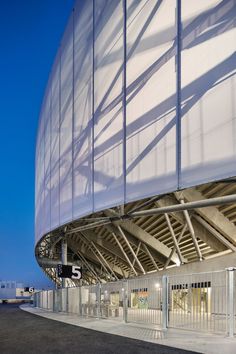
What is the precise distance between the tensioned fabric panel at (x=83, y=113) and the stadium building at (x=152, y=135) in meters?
0.06

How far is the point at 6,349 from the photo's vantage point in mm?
9406

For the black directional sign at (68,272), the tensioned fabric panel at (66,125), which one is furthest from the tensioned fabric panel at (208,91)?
the black directional sign at (68,272)

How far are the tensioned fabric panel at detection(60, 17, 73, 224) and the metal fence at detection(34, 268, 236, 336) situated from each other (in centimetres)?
888

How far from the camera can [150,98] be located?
53.1 ft

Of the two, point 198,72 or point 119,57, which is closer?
point 198,72

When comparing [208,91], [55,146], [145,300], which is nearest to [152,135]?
[208,91]

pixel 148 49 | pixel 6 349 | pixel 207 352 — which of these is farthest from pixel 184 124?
pixel 6 349

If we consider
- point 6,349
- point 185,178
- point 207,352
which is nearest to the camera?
point 207,352

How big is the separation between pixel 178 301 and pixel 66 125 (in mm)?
15490

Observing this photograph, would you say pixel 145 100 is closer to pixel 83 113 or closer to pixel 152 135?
pixel 152 135

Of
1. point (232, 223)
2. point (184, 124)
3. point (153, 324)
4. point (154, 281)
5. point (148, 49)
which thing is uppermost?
point (148, 49)

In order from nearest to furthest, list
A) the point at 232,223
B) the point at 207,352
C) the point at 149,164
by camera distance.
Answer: the point at 207,352, the point at 149,164, the point at 232,223

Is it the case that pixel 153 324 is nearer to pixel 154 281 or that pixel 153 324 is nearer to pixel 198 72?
pixel 154 281

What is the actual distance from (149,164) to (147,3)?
21.8 ft
